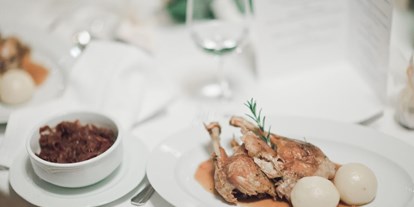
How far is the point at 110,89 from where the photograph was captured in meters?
1.04

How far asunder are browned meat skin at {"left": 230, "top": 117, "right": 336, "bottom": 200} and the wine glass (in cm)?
27

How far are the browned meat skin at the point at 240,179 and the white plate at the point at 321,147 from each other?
27mm

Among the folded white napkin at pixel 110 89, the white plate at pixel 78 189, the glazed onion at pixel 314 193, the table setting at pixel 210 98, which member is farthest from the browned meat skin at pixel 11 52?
the glazed onion at pixel 314 193

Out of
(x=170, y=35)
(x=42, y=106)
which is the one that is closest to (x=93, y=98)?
(x=42, y=106)

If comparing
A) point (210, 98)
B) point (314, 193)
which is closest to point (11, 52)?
point (210, 98)

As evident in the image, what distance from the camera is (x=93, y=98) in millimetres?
1037

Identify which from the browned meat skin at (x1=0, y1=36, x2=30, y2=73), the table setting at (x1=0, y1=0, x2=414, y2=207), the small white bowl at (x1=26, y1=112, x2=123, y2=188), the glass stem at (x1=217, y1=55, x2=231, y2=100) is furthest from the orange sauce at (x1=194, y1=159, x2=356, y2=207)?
the browned meat skin at (x1=0, y1=36, x2=30, y2=73)

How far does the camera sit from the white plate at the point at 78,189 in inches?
31.5

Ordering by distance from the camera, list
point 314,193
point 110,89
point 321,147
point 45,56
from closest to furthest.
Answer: point 314,193, point 321,147, point 110,89, point 45,56

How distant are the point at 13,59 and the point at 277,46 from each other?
1.61 feet

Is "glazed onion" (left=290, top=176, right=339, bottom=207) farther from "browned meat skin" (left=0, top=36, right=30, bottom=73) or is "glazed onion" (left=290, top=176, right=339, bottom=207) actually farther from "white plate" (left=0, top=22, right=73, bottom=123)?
"browned meat skin" (left=0, top=36, right=30, bottom=73)

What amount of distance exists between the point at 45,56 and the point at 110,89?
7.9 inches

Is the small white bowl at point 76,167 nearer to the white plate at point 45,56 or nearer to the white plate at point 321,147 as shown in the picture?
the white plate at point 321,147

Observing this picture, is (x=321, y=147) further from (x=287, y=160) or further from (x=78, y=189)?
(x=78, y=189)
